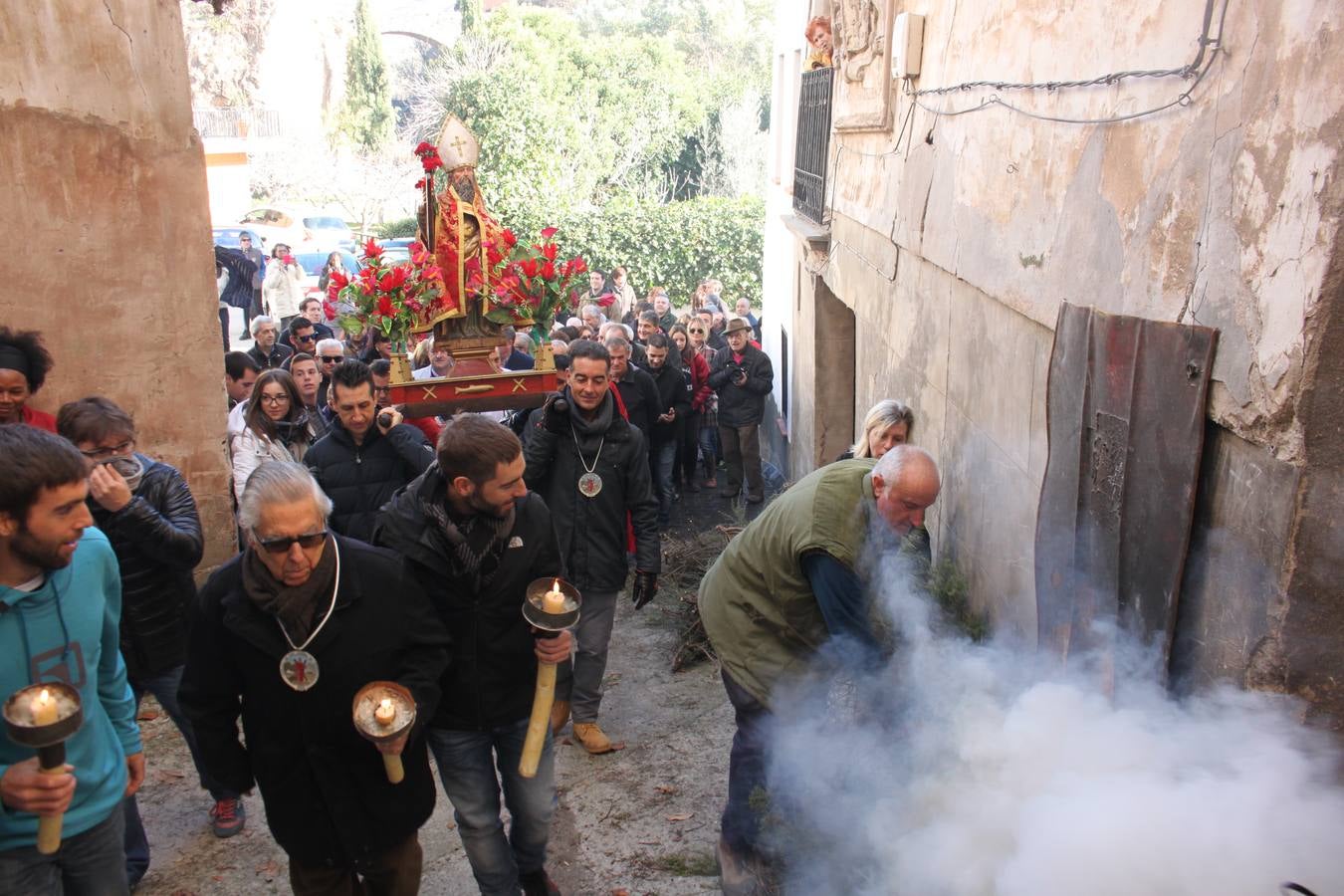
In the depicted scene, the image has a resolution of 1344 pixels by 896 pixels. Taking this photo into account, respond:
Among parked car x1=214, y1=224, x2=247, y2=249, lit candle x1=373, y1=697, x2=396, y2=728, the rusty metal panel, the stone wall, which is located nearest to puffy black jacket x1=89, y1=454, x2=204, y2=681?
lit candle x1=373, y1=697, x2=396, y2=728

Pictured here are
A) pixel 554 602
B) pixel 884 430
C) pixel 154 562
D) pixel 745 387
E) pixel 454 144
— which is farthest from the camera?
pixel 745 387

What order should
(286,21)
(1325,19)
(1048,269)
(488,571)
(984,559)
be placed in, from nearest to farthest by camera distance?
(1325,19) → (488,571) → (1048,269) → (984,559) → (286,21)

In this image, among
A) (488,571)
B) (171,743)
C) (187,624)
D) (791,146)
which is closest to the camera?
(488,571)

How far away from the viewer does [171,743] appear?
5473mm

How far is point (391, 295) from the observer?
7301 mm

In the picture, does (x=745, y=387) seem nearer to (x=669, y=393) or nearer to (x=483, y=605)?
(x=669, y=393)

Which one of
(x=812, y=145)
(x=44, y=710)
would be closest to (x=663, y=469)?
(x=812, y=145)

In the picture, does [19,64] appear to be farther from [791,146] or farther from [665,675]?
[791,146]

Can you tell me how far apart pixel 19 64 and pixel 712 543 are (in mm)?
5260

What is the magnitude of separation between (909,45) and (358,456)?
3.70 meters

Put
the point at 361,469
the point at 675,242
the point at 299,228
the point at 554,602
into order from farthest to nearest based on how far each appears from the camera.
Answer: the point at 299,228 → the point at 675,242 → the point at 361,469 → the point at 554,602

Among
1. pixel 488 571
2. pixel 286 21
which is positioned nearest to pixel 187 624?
pixel 488 571

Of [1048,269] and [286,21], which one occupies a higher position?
[286,21]

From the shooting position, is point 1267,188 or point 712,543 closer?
point 1267,188
